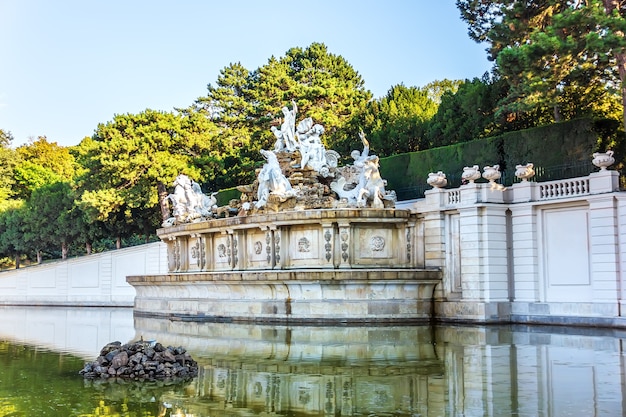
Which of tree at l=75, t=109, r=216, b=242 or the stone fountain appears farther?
tree at l=75, t=109, r=216, b=242

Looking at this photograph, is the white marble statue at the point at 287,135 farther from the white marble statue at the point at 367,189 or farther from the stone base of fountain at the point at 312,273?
the stone base of fountain at the point at 312,273

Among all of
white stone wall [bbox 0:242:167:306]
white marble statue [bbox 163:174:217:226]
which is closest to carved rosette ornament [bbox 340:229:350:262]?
white marble statue [bbox 163:174:217:226]

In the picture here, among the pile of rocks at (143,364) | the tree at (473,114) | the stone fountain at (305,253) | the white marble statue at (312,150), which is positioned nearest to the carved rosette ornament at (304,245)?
the stone fountain at (305,253)

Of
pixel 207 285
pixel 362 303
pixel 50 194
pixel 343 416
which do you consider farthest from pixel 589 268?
pixel 50 194

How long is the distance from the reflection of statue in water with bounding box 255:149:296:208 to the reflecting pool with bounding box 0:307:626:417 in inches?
300

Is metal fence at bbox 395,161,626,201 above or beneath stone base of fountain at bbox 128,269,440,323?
above

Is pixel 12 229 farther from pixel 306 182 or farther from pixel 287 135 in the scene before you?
pixel 306 182

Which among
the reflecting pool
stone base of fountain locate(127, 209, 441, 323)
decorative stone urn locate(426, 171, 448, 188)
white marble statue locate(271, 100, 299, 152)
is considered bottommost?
the reflecting pool

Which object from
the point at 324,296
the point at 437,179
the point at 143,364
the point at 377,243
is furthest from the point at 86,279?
the point at 143,364

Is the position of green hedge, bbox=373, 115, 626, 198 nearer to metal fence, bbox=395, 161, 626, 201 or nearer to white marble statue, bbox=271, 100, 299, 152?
metal fence, bbox=395, 161, 626, 201

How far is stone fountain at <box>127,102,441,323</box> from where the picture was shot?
25.5m

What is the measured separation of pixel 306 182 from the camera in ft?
102

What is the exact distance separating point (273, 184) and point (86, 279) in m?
23.9

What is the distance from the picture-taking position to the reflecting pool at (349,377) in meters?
10.8
